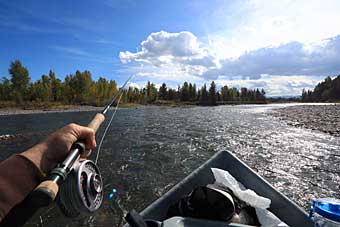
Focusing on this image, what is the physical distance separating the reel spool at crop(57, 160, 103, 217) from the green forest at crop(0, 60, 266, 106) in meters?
50.5

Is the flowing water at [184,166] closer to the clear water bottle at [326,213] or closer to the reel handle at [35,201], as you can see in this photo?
the reel handle at [35,201]

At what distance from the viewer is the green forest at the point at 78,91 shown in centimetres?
7456

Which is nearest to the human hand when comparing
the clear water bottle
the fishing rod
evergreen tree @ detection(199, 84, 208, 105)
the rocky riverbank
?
the fishing rod

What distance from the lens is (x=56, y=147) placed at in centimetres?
213

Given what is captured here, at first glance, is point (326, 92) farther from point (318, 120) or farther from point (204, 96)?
point (318, 120)

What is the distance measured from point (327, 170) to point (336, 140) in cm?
645

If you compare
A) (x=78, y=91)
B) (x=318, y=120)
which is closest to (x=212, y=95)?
(x=78, y=91)

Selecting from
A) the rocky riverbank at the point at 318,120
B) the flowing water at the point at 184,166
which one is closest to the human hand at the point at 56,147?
the flowing water at the point at 184,166

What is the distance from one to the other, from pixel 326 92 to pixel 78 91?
147187 millimetres

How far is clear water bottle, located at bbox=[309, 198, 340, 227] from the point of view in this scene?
1.85m

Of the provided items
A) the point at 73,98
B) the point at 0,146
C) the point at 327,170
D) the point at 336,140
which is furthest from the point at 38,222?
the point at 73,98

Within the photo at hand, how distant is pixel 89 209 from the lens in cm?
204

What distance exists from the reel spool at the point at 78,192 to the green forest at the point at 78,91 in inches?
1989

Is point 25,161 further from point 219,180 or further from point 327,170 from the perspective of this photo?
point 327,170
